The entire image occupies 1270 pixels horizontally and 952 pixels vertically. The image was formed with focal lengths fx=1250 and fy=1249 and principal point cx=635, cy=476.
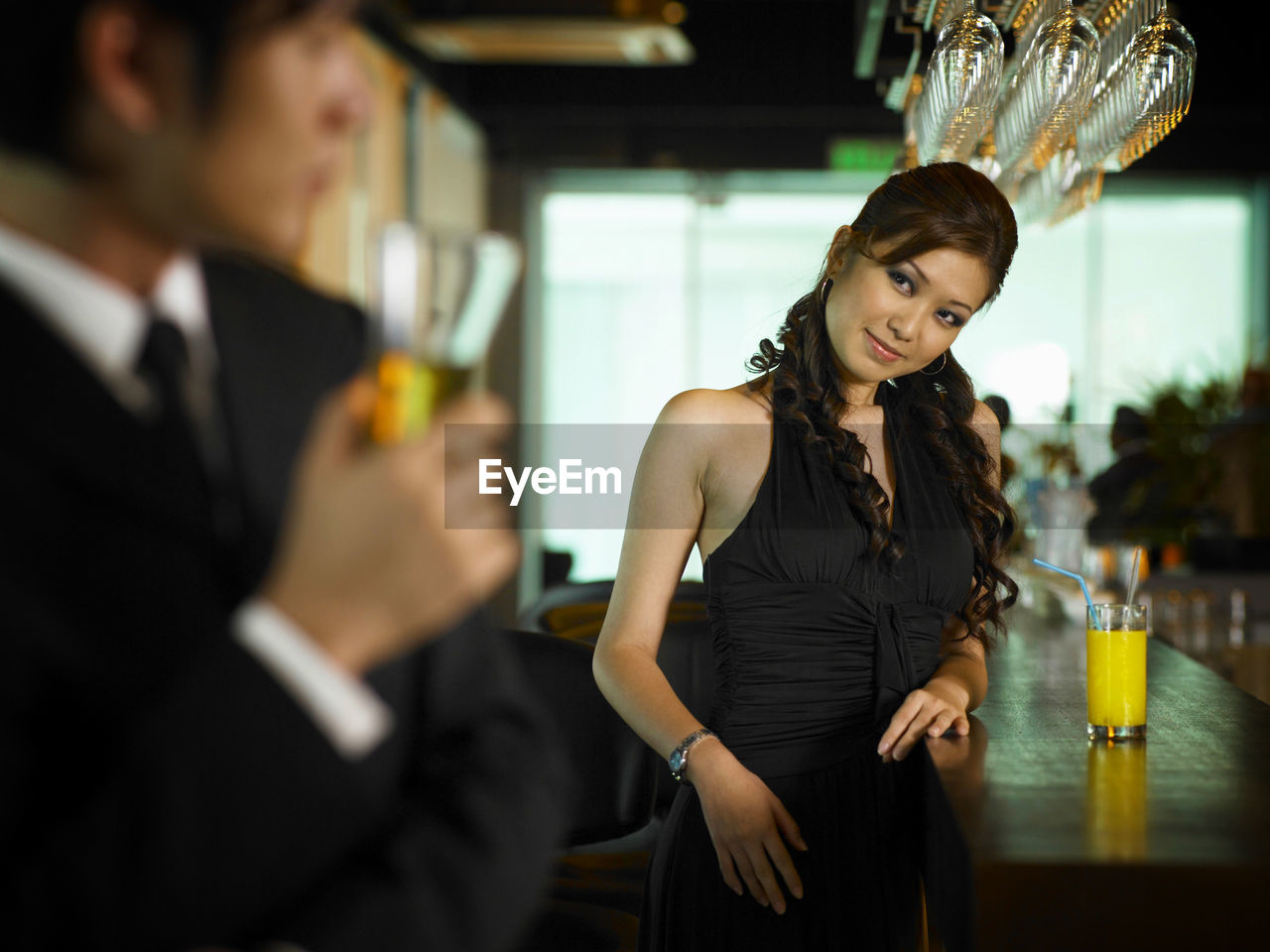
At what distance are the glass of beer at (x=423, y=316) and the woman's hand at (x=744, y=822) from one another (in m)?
0.90

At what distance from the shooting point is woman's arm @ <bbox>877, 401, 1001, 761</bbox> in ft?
4.69

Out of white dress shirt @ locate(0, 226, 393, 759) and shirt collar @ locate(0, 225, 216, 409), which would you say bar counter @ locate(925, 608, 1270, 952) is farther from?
shirt collar @ locate(0, 225, 216, 409)

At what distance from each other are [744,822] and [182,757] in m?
A: 0.93

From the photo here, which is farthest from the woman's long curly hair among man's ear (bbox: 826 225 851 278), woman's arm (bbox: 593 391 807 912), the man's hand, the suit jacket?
the man's hand

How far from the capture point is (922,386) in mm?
1692

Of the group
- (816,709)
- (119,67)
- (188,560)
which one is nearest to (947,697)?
(816,709)

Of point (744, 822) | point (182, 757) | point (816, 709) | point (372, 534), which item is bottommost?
point (744, 822)

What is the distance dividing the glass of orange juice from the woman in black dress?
143 millimetres

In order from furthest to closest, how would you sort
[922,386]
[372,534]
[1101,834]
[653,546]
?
1. [922,386]
2. [653,546]
3. [1101,834]
4. [372,534]

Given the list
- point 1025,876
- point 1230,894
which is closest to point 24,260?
point 1025,876

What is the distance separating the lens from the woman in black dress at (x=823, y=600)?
148 centimetres

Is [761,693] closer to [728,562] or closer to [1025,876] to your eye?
[728,562]

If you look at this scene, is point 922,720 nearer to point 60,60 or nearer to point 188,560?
point 188,560

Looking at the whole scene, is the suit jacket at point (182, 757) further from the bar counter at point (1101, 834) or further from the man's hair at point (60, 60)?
the bar counter at point (1101, 834)
